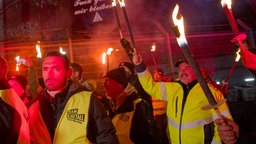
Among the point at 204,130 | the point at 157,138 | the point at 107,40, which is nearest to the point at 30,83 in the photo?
the point at 157,138

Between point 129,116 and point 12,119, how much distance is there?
1.70m

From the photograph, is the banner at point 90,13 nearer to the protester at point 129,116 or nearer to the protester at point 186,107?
the protester at point 129,116

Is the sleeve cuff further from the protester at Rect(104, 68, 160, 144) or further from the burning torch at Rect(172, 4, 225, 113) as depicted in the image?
the burning torch at Rect(172, 4, 225, 113)

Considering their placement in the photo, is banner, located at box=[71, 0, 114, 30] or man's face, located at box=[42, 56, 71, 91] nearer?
man's face, located at box=[42, 56, 71, 91]

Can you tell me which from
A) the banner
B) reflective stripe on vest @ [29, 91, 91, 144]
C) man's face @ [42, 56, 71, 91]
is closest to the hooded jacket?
man's face @ [42, 56, 71, 91]

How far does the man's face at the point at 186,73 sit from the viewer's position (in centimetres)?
381

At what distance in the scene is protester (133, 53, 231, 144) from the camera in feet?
11.5

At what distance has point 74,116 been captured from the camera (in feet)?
8.54

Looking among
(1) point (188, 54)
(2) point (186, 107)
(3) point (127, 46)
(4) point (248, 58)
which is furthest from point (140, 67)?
(1) point (188, 54)

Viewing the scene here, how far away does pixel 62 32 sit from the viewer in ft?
40.8

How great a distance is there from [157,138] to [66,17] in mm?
10574

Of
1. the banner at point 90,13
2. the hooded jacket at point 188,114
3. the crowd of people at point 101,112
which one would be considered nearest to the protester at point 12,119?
the crowd of people at point 101,112

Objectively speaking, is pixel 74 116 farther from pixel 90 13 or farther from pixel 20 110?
pixel 90 13

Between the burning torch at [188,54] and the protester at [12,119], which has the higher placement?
the burning torch at [188,54]
